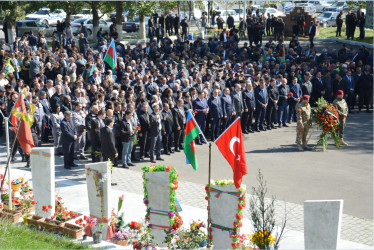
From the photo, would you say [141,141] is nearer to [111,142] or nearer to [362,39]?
[111,142]

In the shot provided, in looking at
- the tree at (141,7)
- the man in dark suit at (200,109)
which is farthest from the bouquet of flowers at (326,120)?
the tree at (141,7)

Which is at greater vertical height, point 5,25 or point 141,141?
point 5,25

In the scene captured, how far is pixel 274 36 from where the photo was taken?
122ft

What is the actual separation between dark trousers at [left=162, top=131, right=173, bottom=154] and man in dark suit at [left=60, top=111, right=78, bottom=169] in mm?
2912

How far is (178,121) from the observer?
17.1 metres

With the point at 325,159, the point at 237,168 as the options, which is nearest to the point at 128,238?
the point at 237,168

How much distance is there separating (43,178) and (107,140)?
3.39m

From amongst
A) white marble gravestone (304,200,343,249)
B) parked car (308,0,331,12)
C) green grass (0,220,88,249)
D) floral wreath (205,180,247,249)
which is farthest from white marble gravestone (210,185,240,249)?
parked car (308,0,331,12)

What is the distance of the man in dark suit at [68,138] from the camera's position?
597 inches

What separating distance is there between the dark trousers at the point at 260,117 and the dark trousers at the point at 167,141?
423cm

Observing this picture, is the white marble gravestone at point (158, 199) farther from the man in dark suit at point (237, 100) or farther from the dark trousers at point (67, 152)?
the man in dark suit at point (237, 100)

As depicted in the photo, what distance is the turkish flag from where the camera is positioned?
9.46 m

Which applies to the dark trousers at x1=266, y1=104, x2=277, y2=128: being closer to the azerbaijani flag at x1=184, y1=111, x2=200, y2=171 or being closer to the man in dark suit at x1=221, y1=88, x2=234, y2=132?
the man in dark suit at x1=221, y1=88, x2=234, y2=132

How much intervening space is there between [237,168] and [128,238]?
2.61 m
